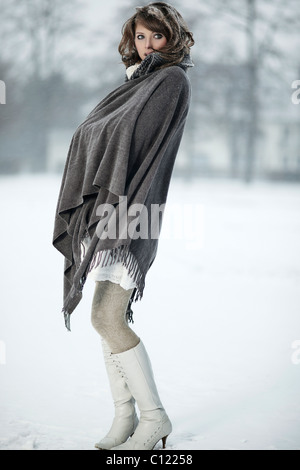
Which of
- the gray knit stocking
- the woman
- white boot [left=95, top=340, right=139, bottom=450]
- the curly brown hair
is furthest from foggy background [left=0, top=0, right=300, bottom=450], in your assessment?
the curly brown hair

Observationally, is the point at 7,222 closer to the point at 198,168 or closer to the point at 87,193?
the point at 198,168

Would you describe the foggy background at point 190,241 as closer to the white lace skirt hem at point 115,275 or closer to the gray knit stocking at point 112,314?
the gray knit stocking at point 112,314

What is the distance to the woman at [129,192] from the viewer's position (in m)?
1.71

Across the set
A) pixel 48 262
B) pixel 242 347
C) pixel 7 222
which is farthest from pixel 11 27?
pixel 242 347

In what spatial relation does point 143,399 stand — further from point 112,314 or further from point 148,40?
point 148,40

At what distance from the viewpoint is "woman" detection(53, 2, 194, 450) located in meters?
1.71

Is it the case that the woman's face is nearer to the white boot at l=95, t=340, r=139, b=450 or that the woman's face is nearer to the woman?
the woman

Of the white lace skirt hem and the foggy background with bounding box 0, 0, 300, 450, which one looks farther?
the foggy background with bounding box 0, 0, 300, 450

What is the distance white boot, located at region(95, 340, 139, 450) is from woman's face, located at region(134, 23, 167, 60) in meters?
0.90

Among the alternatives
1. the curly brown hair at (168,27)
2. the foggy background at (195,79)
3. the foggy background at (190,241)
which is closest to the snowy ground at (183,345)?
the foggy background at (190,241)

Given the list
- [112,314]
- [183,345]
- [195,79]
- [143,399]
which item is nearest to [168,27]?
[112,314]

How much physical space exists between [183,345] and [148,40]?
1834 millimetres

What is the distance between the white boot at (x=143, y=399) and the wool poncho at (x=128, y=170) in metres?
0.18

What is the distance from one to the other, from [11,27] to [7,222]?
3.20 m
